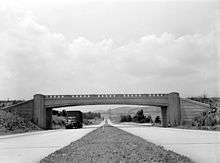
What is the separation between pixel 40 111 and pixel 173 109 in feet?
81.4

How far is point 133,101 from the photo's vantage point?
6731 cm

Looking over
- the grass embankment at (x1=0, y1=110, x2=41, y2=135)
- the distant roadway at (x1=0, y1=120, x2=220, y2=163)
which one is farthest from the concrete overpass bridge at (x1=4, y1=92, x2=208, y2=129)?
the distant roadway at (x1=0, y1=120, x2=220, y2=163)

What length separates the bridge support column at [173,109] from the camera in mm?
65125

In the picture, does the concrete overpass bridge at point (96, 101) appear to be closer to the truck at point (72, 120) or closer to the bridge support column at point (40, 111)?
the bridge support column at point (40, 111)

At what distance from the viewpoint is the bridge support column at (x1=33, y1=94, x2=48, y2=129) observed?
6694 cm

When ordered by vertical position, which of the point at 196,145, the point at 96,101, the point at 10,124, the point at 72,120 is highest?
the point at 96,101

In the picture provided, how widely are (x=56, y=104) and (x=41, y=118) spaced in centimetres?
387

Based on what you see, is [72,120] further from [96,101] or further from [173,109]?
[173,109]

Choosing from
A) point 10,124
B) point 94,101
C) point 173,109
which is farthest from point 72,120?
point 173,109

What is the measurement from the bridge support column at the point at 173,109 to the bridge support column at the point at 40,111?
2339 cm

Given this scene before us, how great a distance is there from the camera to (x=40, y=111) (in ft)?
220

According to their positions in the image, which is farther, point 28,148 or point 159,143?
point 159,143

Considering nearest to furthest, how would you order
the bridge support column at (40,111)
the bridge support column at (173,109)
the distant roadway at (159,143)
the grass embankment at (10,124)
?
the distant roadway at (159,143) < the grass embankment at (10,124) < the bridge support column at (173,109) < the bridge support column at (40,111)

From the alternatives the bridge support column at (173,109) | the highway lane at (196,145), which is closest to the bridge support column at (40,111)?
the bridge support column at (173,109)
